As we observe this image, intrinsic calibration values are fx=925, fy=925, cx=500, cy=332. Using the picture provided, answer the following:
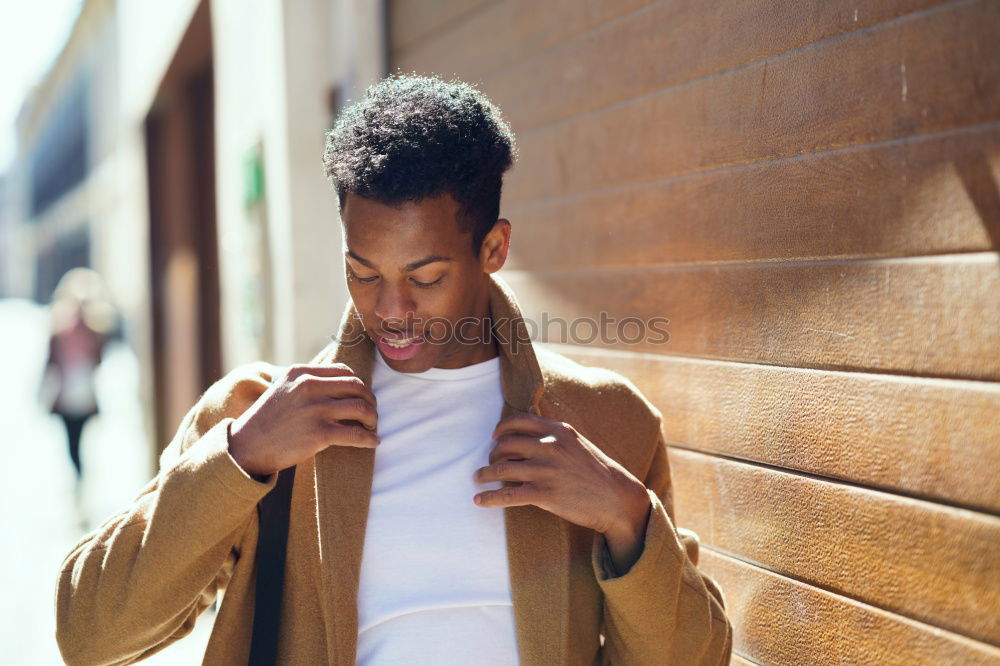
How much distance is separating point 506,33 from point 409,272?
5.60ft

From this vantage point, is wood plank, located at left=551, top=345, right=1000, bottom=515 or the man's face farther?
the man's face

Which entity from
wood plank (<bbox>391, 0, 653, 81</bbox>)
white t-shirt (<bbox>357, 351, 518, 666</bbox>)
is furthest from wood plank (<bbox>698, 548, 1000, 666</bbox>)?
wood plank (<bbox>391, 0, 653, 81</bbox>)

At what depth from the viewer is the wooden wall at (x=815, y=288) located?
1478 mm

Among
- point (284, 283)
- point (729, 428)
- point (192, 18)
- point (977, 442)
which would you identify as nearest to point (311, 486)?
point (729, 428)

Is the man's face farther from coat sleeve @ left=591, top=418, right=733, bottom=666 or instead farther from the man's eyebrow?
coat sleeve @ left=591, top=418, right=733, bottom=666

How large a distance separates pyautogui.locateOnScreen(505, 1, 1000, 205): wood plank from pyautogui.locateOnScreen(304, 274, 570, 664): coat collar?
2.37 ft

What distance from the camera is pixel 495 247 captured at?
6.24 feet

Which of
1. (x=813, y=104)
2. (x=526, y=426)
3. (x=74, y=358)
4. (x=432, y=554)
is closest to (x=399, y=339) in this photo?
(x=526, y=426)

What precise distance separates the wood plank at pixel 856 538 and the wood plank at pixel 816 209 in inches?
17.9

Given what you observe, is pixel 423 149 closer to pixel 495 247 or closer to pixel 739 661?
pixel 495 247

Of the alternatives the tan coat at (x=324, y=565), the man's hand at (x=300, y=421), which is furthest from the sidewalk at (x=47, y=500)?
the man's hand at (x=300, y=421)

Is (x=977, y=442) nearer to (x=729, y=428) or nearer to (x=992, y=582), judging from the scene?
(x=992, y=582)

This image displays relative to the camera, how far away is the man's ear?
188cm

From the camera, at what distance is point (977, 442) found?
1456 mm
